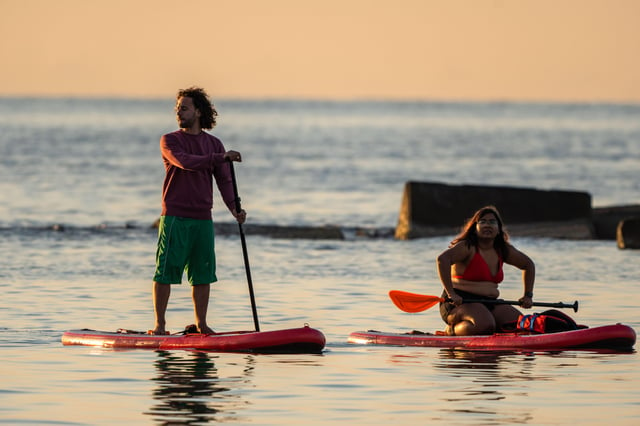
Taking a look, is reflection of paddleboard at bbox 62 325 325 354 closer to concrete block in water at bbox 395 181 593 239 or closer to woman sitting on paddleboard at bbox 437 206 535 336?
woman sitting on paddleboard at bbox 437 206 535 336

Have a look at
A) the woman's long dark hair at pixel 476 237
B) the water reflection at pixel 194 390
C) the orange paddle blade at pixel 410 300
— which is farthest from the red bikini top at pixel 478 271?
the water reflection at pixel 194 390

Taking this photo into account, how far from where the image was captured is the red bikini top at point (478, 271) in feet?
44.2

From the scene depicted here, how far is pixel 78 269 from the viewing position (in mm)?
19562

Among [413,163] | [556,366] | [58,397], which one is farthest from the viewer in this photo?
[413,163]

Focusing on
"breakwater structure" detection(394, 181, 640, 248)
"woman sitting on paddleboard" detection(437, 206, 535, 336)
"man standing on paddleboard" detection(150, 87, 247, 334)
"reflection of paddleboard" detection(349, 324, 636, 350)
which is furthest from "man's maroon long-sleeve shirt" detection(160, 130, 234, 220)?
"breakwater structure" detection(394, 181, 640, 248)

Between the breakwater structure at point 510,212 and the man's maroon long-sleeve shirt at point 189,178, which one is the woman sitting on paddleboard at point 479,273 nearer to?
the man's maroon long-sleeve shirt at point 189,178

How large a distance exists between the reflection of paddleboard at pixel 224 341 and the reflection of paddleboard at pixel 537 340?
972 millimetres

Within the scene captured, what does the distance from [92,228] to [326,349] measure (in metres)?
13.7

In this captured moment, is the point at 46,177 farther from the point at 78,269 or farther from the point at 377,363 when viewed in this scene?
the point at 377,363

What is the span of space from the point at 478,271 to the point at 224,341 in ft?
7.66

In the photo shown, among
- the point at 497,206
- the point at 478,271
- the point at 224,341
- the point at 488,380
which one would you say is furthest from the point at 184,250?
the point at 497,206

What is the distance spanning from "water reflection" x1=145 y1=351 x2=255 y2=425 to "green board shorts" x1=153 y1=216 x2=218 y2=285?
2.12 ft

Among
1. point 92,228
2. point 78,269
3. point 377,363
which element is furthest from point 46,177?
point 377,363

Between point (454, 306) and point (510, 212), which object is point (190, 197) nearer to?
point (454, 306)
